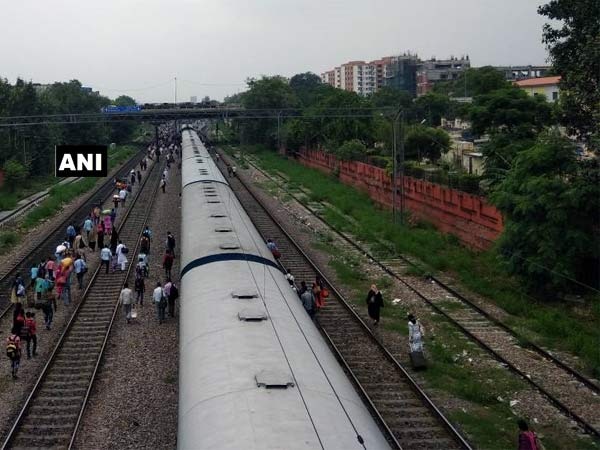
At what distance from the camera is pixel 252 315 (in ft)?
31.9

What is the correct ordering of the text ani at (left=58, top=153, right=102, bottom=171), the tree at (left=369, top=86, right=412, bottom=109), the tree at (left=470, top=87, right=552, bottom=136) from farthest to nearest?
the tree at (left=369, top=86, right=412, bottom=109), the tree at (left=470, top=87, right=552, bottom=136), the text ani at (left=58, top=153, right=102, bottom=171)

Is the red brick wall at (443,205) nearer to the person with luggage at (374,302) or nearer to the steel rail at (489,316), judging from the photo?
the steel rail at (489,316)

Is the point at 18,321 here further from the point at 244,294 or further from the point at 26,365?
the point at 244,294

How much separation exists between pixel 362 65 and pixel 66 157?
18932 centimetres

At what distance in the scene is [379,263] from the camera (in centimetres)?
2375

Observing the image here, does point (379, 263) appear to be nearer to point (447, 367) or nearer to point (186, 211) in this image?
point (186, 211)

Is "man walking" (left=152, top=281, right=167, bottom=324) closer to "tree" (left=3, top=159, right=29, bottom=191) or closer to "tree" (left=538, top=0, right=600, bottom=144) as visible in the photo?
"tree" (left=538, top=0, right=600, bottom=144)

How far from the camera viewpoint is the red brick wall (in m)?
25.8

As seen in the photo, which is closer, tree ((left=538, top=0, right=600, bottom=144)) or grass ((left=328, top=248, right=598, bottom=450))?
grass ((left=328, top=248, right=598, bottom=450))

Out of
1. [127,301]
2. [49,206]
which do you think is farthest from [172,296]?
[49,206]

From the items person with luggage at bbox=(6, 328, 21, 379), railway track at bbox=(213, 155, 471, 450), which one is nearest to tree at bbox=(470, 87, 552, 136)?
railway track at bbox=(213, 155, 471, 450)

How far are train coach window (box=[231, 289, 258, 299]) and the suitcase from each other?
14.8 feet

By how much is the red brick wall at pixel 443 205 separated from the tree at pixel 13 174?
821 inches

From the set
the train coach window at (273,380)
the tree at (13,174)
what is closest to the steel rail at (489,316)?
the train coach window at (273,380)
